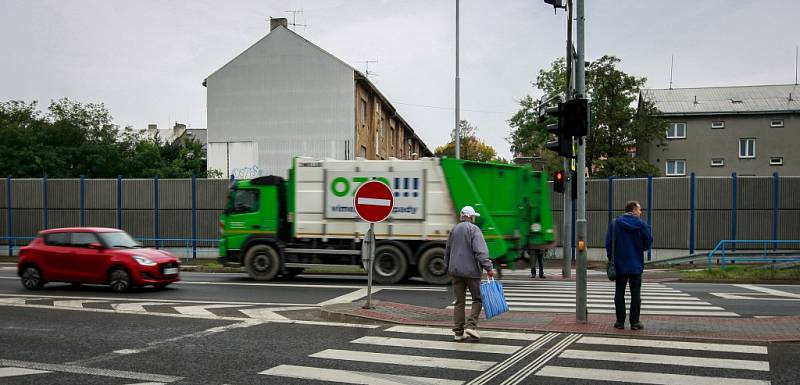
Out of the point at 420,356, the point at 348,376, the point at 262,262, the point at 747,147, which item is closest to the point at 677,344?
the point at 420,356

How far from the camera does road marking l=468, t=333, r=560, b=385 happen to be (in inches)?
262

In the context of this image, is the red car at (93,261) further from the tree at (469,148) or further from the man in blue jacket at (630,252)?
the tree at (469,148)

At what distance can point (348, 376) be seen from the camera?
6.87 meters

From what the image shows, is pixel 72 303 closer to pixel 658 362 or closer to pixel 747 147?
pixel 658 362

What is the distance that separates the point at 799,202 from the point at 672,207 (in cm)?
427

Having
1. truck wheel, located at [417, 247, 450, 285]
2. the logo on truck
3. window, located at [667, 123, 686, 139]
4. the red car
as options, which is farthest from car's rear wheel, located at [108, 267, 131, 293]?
window, located at [667, 123, 686, 139]

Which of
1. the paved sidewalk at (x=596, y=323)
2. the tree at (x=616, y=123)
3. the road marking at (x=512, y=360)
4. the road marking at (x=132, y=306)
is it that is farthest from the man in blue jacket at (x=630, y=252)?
the tree at (x=616, y=123)

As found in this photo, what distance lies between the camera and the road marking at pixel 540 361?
666cm

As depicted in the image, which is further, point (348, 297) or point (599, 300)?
point (348, 297)

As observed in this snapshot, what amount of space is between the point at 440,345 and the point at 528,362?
138 centimetres

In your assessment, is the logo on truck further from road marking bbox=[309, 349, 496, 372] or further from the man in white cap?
road marking bbox=[309, 349, 496, 372]

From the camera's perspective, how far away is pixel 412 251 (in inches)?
676

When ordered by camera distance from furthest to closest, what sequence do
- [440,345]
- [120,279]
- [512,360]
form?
[120,279]
[440,345]
[512,360]

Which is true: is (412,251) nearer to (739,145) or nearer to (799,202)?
(799,202)
